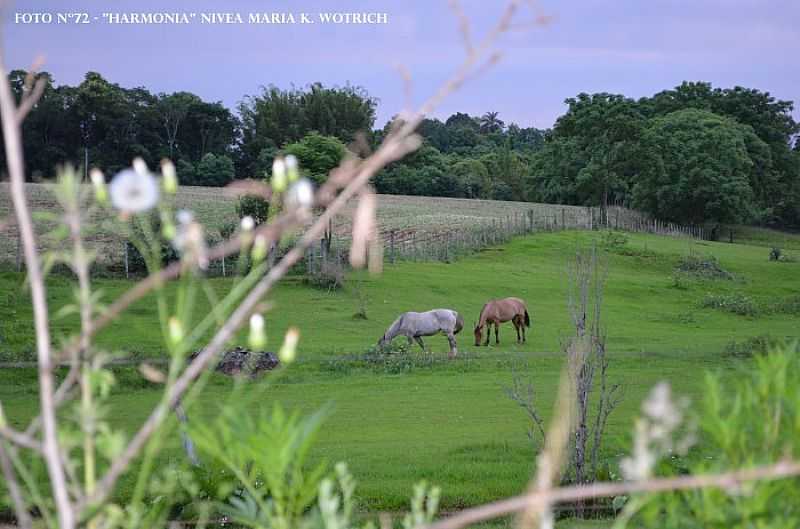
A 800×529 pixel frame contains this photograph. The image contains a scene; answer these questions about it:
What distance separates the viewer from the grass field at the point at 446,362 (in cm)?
1179

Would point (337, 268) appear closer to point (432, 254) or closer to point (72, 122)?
point (432, 254)

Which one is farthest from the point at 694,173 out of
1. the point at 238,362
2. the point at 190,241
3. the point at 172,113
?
the point at 190,241

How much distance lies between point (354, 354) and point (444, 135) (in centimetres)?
8182

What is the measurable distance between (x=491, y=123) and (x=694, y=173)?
249 feet

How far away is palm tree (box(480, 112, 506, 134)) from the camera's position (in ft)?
429

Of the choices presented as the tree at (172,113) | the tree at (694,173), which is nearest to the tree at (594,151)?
the tree at (694,173)

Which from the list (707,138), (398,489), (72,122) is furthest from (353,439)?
(707,138)

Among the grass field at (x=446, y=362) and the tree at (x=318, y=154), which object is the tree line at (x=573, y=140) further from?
the grass field at (x=446, y=362)

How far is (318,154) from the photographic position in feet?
125

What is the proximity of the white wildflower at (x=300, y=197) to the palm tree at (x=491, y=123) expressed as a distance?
12813cm

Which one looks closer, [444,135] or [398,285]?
[398,285]

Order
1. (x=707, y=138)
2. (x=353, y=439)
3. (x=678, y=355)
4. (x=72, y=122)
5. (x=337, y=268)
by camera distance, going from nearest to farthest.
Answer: (x=353, y=439) < (x=678, y=355) < (x=337, y=268) < (x=72, y=122) < (x=707, y=138)

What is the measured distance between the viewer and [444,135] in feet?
332

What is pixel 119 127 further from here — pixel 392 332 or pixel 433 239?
pixel 392 332
